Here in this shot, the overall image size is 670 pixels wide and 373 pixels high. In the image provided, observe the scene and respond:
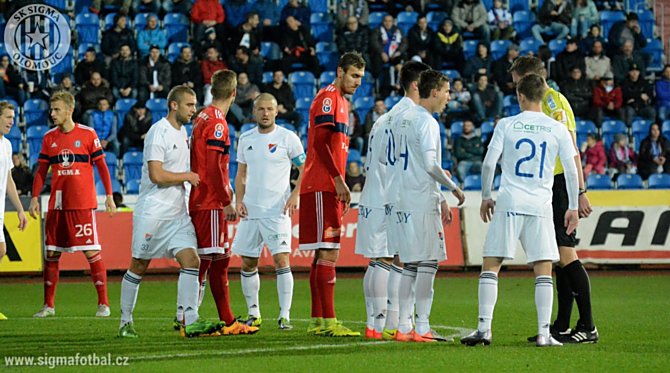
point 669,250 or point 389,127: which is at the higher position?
point 389,127

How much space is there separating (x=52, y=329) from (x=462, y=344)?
14.5 feet

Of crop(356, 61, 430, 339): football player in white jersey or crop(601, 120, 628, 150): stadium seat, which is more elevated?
crop(601, 120, 628, 150): stadium seat

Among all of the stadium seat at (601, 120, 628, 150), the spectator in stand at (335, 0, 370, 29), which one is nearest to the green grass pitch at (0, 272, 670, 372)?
the stadium seat at (601, 120, 628, 150)

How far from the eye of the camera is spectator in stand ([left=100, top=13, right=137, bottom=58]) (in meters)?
23.9

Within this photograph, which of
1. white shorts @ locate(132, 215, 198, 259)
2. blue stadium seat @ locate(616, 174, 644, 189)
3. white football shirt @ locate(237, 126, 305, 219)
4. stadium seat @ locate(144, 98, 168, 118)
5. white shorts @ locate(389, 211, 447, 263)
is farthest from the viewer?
stadium seat @ locate(144, 98, 168, 118)

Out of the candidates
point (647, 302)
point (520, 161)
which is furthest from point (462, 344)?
point (647, 302)

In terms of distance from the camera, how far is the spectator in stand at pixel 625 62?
80.3 ft

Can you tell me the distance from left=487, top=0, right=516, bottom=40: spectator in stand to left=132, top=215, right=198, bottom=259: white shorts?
56.2 ft

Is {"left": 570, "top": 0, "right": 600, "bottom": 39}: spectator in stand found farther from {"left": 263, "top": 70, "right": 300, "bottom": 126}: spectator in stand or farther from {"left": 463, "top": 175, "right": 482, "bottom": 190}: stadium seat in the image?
{"left": 263, "top": 70, "right": 300, "bottom": 126}: spectator in stand

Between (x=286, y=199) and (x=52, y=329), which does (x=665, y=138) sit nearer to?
(x=286, y=199)

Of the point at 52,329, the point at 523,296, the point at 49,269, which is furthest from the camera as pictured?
the point at 523,296

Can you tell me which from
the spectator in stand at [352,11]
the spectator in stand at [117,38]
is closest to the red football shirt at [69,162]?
the spectator in stand at [117,38]

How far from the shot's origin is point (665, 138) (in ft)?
75.6

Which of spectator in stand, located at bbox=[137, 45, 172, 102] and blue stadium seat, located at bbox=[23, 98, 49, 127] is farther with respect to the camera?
blue stadium seat, located at bbox=[23, 98, 49, 127]
